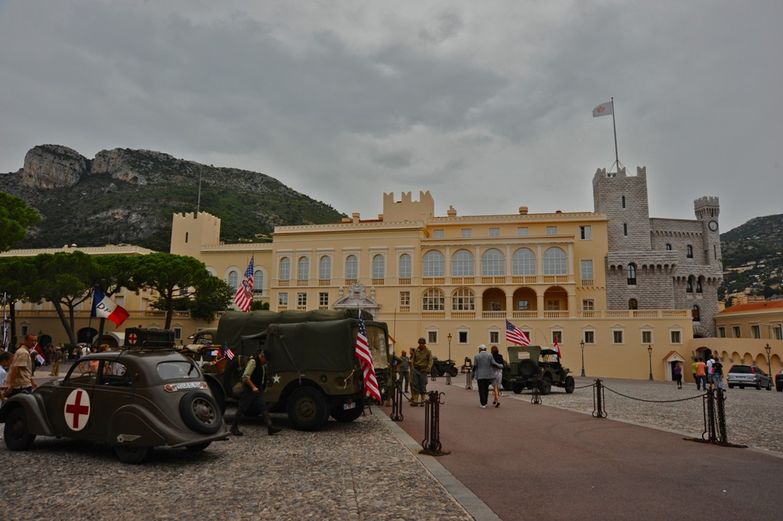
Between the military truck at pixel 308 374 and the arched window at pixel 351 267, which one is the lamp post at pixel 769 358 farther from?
the military truck at pixel 308 374

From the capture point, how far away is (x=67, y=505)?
5.98m

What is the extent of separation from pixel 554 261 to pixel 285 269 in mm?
25654

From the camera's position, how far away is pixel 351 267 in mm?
52812

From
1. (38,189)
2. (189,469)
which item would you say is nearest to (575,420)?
(189,469)

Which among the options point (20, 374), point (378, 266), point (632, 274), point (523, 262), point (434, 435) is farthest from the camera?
point (632, 274)

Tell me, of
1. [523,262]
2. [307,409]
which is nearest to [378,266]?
[523,262]

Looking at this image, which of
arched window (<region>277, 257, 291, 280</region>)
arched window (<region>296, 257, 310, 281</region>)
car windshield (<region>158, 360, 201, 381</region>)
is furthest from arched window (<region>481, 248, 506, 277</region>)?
car windshield (<region>158, 360, 201, 381</region>)

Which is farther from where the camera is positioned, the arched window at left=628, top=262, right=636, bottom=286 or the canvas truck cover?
the arched window at left=628, top=262, right=636, bottom=286

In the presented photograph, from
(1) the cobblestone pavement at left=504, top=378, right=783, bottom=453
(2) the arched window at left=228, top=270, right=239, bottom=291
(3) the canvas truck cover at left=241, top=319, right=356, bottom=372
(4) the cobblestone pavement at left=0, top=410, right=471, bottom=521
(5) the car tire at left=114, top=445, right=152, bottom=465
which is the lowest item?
(1) the cobblestone pavement at left=504, top=378, right=783, bottom=453

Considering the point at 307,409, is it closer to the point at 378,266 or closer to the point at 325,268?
the point at 378,266

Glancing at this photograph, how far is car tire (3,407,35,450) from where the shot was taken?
8734 millimetres

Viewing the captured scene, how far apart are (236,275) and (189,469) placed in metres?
52.8

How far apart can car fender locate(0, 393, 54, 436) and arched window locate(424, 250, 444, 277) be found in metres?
43.3

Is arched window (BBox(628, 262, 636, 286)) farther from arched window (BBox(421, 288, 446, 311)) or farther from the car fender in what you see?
the car fender
